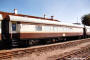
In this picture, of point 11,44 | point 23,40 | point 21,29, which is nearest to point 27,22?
point 21,29

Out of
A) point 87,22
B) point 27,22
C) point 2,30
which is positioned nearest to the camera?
point 2,30

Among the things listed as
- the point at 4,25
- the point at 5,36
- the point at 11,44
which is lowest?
the point at 11,44

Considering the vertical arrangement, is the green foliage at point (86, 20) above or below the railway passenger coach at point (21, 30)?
above

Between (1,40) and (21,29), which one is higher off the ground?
(21,29)

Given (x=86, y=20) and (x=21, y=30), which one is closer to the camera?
→ (x=21, y=30)

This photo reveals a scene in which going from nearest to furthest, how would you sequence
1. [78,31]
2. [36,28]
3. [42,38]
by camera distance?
[36,28] → [42,38] → [78,31]

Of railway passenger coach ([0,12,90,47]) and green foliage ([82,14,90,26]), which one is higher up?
green foliage ([82,14,90,26])

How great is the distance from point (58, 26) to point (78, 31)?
8.82 m

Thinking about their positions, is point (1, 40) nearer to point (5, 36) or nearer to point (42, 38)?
point (5, 36)

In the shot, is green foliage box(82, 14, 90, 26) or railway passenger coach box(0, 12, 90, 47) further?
green foliage box(82, 14, 90, 26)

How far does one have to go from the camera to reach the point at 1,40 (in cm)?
1277

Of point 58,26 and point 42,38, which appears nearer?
point 42,38

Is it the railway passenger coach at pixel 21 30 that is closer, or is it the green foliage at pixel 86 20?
the railway passenger coach at pixel 21 30

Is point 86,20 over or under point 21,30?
over
